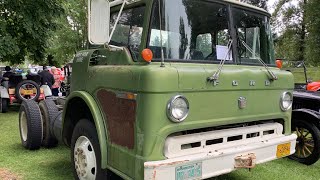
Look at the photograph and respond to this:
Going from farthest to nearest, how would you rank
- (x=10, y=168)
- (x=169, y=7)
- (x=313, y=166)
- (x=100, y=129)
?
(x=313, y=166)
(x=10, y=168)
(x=100, y=129)
(x=169, y=7)

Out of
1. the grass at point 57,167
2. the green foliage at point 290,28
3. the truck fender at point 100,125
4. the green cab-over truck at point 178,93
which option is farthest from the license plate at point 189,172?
the green foliage at point 290,28

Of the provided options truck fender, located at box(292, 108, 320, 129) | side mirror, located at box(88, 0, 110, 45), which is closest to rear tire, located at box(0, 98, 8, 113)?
truck fender, located at box(292, 108, 320, 129)

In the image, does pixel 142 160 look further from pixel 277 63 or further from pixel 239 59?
pixel 277 63

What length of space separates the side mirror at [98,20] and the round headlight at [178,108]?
2.85 feet

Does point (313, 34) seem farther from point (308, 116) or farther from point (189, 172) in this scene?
point (189, 172)

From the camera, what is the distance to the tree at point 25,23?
10.9 m

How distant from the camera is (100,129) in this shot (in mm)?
3629

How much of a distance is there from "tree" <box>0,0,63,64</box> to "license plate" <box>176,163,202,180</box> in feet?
30.2

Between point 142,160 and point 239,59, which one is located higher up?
point 239,59

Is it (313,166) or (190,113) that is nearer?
(190,113)

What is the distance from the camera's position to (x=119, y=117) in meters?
3.40

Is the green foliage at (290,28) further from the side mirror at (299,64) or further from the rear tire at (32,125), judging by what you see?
the rear tire at (32,125)

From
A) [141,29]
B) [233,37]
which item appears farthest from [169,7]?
[233,37]

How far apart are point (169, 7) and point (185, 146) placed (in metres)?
1.35
